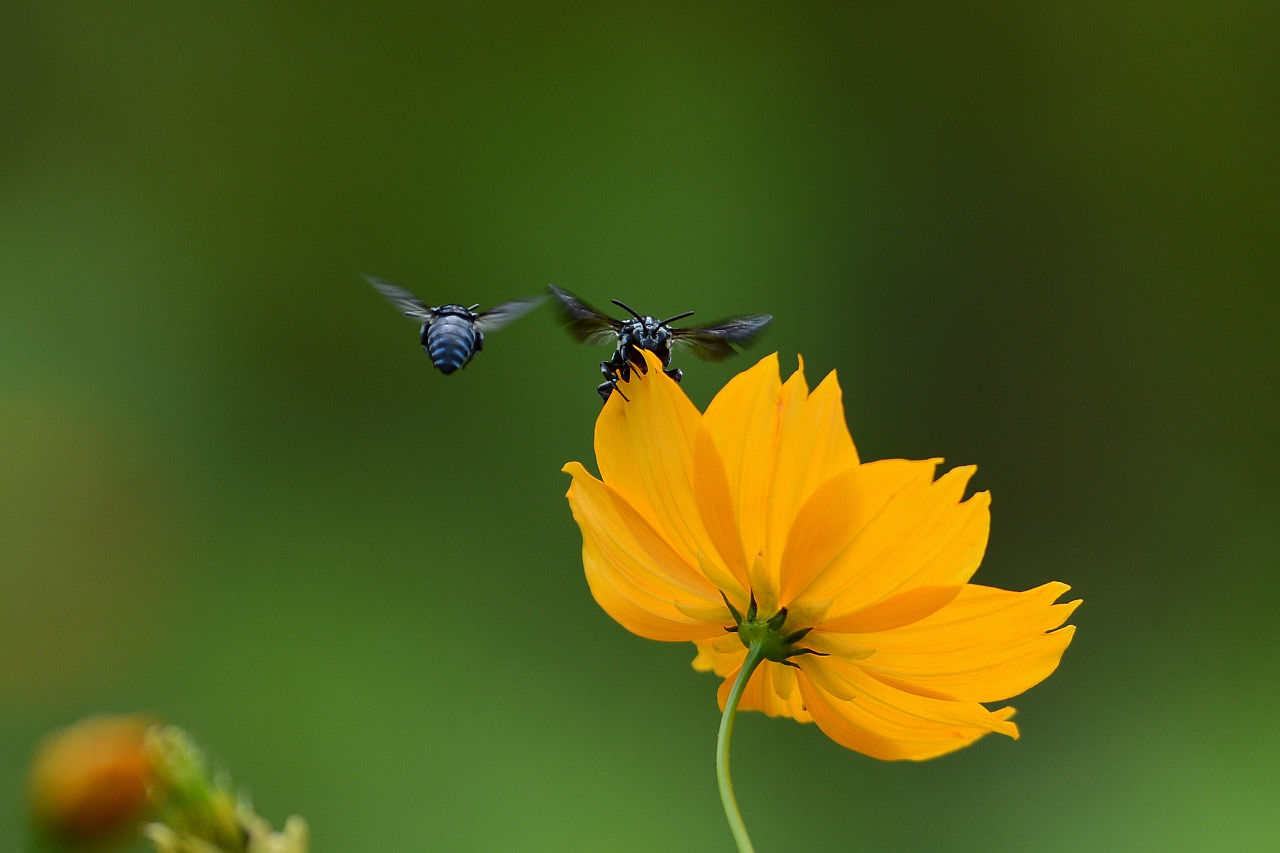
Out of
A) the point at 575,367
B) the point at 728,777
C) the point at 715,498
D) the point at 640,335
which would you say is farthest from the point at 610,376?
the point at 575,367

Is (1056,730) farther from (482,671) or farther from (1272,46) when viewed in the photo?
(1272,46)

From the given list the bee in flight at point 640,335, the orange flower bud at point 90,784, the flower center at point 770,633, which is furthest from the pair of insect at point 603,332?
the orange flower bud at point 90,784

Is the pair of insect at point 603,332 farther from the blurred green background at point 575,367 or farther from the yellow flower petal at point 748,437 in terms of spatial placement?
the blurred green background at point 575,367

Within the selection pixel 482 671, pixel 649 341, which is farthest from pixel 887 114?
pixel 649 341

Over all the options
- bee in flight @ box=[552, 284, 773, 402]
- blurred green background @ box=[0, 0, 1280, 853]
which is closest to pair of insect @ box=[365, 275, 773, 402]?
bee in flight @ box=[552, 284, 773, 402]

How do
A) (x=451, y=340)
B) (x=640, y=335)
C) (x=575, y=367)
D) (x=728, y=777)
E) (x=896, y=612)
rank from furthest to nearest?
1. (x=575, y=367)
2. (x=451, y=340)
3. (x=640, y=335)
4. (x=896, y=612)
5. (x=728, y=777)

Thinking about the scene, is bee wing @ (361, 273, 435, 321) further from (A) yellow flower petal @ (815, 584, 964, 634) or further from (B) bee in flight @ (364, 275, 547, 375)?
(A) yellow flower petal @ (815, 584, 964, 634)

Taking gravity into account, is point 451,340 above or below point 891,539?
above

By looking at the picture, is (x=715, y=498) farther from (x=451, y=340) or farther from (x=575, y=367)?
(x=575, y=367)
